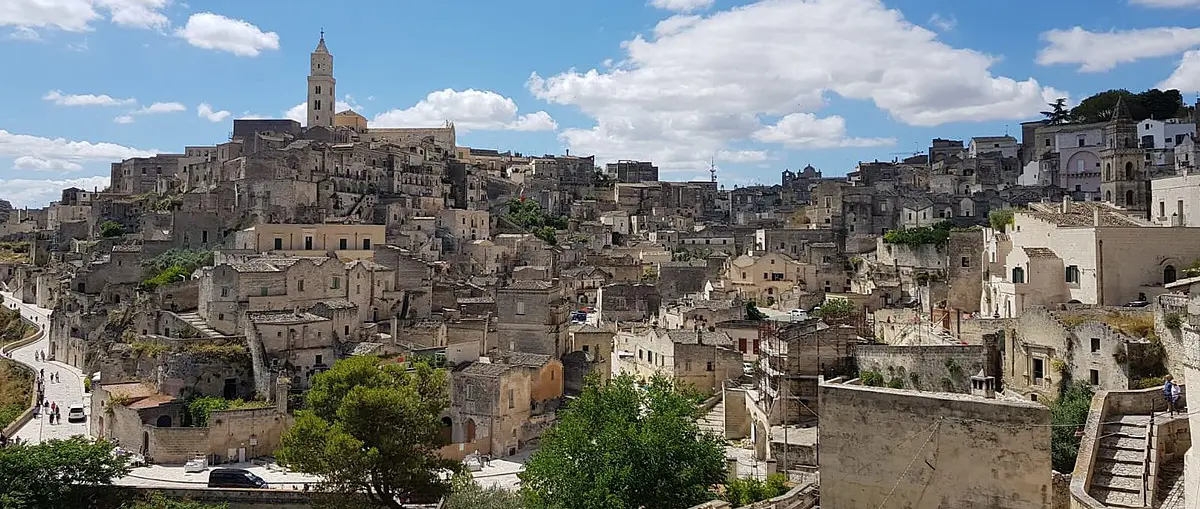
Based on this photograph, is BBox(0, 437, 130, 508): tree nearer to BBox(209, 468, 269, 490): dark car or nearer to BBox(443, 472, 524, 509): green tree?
BBox(209, 468, 269, 490): dark car

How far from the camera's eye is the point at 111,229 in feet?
198

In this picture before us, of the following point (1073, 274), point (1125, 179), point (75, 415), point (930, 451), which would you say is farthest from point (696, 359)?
point (75, 415)

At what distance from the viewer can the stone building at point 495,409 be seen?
30.5 metres

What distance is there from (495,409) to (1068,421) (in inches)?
743

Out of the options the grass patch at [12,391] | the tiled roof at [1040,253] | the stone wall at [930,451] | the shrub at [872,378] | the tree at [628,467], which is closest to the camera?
the stone wall at [930,451]

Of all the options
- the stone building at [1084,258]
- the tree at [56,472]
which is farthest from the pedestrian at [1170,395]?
the tree at [56,472]

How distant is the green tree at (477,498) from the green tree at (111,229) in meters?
47.3

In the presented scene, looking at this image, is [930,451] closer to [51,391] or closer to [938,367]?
[938,367]

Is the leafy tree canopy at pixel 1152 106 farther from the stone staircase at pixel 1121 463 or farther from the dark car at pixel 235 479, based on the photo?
the dark car at pixel 235 479

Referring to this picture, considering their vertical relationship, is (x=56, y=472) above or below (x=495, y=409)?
below

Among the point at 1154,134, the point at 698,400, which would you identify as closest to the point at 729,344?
the point at 698,400

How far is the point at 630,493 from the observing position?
18016 mm

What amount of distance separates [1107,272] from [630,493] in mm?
16531

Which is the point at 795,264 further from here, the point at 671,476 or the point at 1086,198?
the point at 671,476
